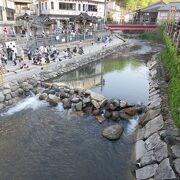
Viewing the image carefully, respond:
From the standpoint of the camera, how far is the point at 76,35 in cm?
3922

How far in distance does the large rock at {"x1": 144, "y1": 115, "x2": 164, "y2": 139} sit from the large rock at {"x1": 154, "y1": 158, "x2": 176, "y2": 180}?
3.19 m

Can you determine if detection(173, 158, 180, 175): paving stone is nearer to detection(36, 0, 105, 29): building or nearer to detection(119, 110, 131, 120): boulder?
detection(119, 110, 131, 120): boulder

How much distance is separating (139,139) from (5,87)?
13.1 metres

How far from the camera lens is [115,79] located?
2903 centimetres

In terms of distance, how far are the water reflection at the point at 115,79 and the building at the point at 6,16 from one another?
15.5 metres

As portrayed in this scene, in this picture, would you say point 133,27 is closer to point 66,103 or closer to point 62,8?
point 62,8

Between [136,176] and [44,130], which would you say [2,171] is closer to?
[44,130]

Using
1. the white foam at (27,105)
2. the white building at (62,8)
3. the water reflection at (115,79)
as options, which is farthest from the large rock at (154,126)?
the white building at (62,8)

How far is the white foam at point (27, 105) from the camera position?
748 inches

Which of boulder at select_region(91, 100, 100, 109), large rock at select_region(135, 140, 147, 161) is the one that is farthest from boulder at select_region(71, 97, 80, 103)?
large rock at select_region(135, 140, 147, 161)

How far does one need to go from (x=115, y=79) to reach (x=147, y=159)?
17.7m

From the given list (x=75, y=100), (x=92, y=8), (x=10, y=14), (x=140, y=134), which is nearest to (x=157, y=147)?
(x=140, y=134)

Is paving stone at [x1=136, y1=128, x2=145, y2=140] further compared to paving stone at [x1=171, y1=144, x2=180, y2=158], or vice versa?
paving stone at [x1=136, y1=128, x2=145, y2=140]

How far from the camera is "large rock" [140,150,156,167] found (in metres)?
11.8
